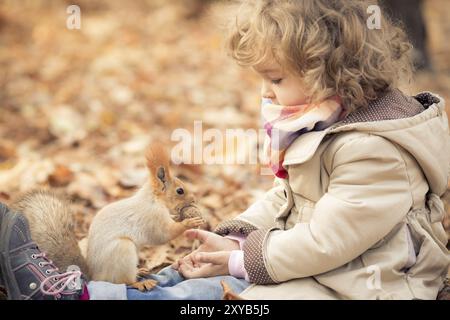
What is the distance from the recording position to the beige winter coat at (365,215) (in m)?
1.74

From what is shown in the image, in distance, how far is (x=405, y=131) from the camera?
5.83 feet

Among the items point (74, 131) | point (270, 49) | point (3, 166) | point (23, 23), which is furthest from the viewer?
point (23, 23)

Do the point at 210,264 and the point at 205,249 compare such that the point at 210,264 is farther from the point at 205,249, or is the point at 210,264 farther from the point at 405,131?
the point at 405,131

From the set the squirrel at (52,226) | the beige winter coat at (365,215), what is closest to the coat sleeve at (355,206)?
the beige winter coat at (365,215)

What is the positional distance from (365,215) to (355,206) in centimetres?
4

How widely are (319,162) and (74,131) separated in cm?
274

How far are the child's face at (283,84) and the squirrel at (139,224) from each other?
39cm

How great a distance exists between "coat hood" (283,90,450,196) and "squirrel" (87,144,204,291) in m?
0.38

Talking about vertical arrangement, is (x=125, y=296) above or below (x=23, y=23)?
below

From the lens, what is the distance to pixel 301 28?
1815 mm

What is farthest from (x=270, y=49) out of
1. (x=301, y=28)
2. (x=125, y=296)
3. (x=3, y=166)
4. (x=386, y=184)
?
(x=3, y=166)

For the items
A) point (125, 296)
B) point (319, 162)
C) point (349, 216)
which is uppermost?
point (319, 162)

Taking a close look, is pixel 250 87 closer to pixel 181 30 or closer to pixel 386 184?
pixel 181 30

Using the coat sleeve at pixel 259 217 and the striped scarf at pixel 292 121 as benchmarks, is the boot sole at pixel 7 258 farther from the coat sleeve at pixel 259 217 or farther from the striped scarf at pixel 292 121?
the striped scarf at pixel 292 121
